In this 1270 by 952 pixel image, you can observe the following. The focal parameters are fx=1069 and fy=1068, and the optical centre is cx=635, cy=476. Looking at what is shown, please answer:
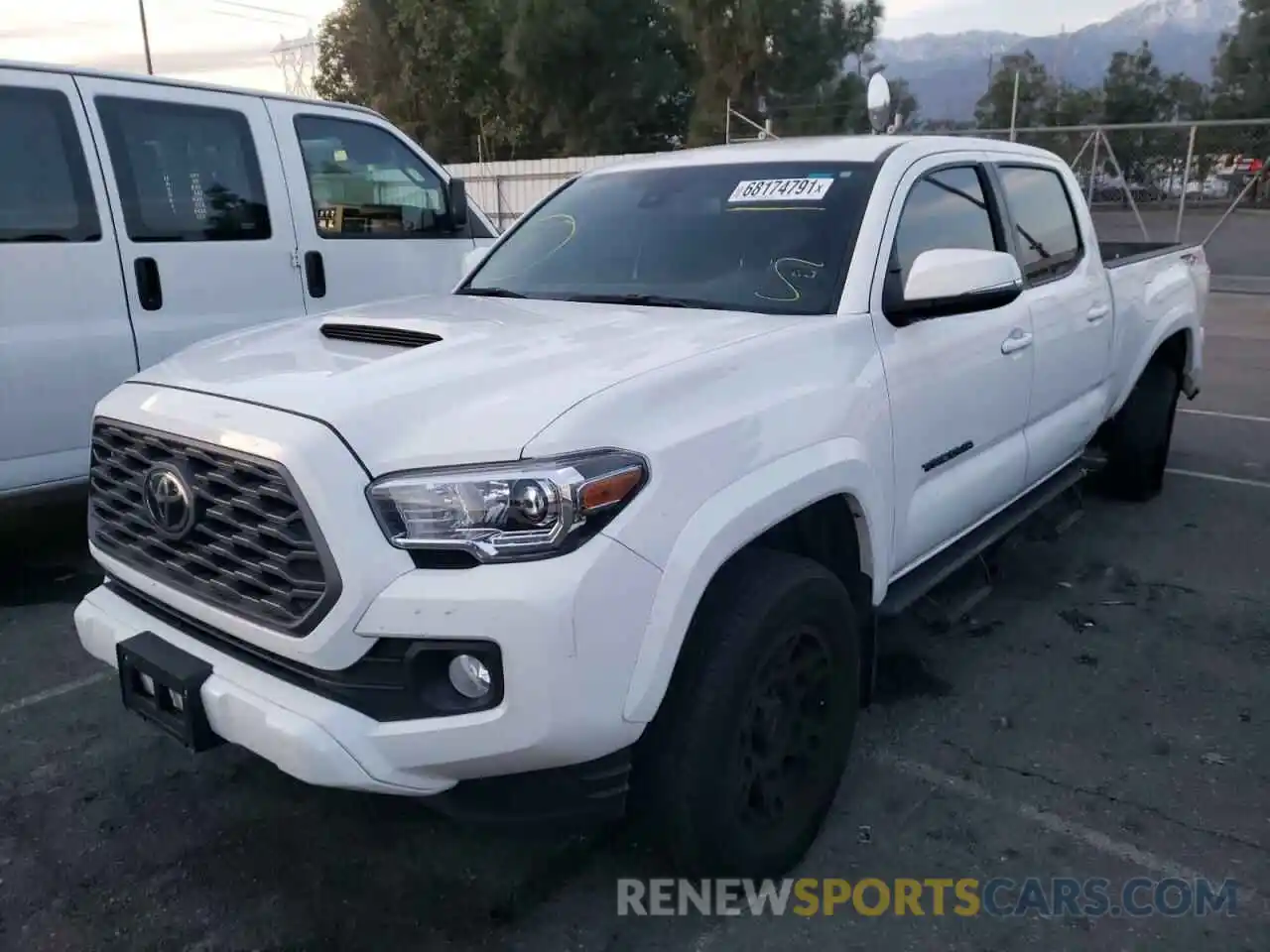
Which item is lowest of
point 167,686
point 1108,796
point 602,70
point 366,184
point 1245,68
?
point 1108,796

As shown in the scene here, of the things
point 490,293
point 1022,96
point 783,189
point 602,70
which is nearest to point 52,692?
point 490,293

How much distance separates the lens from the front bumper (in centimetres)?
208

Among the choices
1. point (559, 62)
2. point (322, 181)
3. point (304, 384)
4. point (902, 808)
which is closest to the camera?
point (304, 384)

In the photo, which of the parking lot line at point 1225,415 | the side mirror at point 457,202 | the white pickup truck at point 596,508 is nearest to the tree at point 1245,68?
the parking lot line at point 1225,415

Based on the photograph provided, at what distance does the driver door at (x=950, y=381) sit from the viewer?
10.4 feet

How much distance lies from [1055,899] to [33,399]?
4.31 meters

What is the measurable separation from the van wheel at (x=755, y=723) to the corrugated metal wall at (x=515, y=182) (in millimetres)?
20621

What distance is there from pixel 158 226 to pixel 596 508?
3748 millimetres

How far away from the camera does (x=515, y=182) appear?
77.6ft

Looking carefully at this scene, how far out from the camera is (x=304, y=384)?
2.42 meters

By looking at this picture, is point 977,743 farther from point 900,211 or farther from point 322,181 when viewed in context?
point 322,181

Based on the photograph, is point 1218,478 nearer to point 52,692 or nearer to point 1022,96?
point 52,692

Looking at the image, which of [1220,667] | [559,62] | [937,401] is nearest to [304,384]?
[937,401]

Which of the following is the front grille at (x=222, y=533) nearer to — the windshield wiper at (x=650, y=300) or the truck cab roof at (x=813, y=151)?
the windshield wiper at (x=650, y=300)
